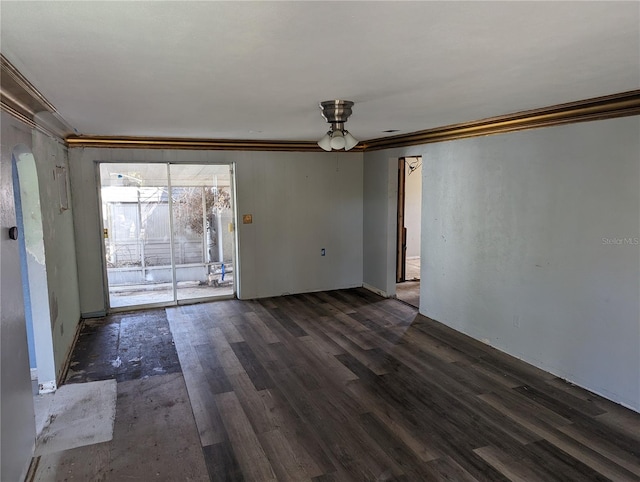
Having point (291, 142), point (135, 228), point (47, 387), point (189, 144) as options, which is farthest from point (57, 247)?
point (291, 142)

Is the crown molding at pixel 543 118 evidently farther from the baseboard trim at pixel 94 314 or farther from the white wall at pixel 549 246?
the baseboard trim at pixel 94 314

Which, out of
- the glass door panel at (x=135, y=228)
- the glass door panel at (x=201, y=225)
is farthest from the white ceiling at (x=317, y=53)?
the glass door panel at (x=201, y=225)

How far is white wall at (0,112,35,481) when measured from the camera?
218cm

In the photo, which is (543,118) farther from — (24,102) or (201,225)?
(201,225)

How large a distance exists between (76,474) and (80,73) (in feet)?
7.67

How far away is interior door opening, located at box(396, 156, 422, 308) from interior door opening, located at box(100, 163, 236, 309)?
8.49 feet

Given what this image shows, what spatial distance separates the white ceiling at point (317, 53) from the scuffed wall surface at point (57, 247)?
64 centimetres

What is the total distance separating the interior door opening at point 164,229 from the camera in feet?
19.1

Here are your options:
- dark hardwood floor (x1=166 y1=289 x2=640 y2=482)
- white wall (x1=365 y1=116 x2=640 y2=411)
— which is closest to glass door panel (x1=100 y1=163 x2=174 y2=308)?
dark hardwood floor (x1=166 y1=289 x2=640 y2=482)

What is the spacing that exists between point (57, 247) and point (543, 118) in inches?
182

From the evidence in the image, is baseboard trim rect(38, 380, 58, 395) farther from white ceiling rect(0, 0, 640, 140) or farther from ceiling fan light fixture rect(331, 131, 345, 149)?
ceiling fan light fixture rect(331, 131, 345, 149)

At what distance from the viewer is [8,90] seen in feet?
7.94

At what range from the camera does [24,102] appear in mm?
2783

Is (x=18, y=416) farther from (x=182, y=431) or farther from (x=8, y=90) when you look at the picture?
(x=8, y=90)
